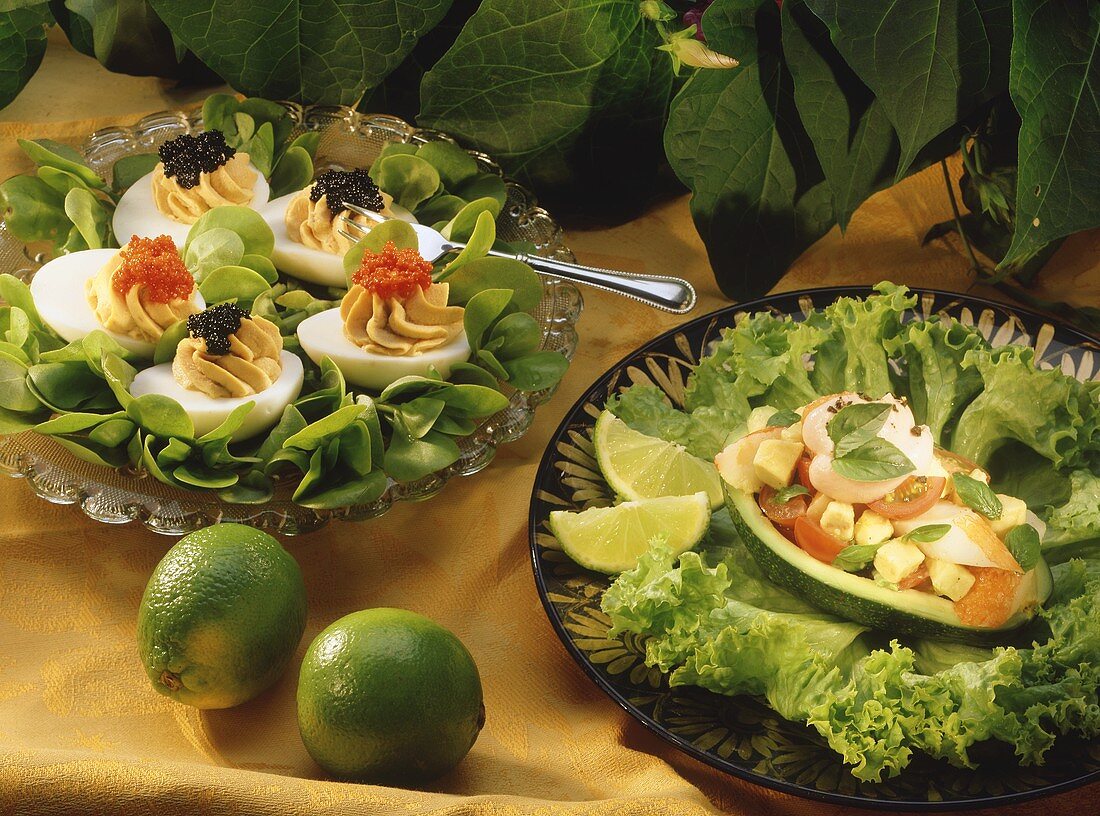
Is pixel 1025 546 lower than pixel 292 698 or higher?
higher

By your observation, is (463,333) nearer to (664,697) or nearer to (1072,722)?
A: (664,697)

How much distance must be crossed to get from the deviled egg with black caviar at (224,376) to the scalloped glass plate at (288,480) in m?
0.10

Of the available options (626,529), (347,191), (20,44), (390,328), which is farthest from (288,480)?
(20,44)

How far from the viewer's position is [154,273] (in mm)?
1340

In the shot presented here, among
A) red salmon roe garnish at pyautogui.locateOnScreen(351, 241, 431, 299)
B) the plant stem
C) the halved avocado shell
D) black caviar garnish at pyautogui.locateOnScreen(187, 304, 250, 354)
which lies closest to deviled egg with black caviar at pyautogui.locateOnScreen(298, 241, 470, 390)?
red salmon roe garnish at pyautogui.locateOnScreen(351, 241, 431, 299)

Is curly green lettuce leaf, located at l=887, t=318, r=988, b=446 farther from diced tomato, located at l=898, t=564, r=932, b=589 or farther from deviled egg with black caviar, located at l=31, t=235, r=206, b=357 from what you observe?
deviled egg with black caviar, located at l=31, t=235, r=206, b=357

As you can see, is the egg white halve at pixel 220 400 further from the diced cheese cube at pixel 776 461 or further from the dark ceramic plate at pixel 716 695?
the diced cheese cube at pixel 776 461

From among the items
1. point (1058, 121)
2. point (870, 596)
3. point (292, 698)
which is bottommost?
point (292, 698)

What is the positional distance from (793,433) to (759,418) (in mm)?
60

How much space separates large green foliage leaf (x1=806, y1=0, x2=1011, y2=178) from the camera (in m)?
1.22

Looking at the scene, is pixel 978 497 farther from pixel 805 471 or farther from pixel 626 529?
pixel 626 529

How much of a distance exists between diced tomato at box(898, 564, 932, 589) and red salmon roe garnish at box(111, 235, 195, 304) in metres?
0.85

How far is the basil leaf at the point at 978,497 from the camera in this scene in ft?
3.47

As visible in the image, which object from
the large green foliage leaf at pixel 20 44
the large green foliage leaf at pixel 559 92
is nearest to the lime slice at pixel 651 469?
the large green foliage leaf at pixel 559 92
